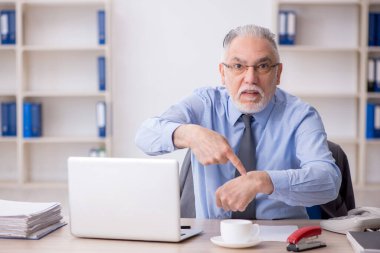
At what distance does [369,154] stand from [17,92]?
3.16 metres

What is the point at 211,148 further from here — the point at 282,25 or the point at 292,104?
the point at 282,25

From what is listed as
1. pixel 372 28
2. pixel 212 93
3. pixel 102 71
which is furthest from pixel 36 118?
pixel 212 93

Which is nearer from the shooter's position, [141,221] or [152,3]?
[141,221]

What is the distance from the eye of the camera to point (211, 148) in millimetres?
1885

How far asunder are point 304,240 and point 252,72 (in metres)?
0.77

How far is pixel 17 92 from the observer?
537 centimetres

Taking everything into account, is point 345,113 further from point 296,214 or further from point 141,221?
point 141,221

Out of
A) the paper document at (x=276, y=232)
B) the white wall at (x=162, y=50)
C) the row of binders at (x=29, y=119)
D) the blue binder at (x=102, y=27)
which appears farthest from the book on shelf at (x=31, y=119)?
the paper document at (x=276, y=232)

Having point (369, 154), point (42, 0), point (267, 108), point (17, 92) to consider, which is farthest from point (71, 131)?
point (267, 108)

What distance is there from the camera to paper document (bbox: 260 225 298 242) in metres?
1.78

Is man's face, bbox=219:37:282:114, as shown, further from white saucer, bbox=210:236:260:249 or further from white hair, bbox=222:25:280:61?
white saucer, bbox=210:236:260:249

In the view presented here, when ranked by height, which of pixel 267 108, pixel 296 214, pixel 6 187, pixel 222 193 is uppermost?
pixel 267 108

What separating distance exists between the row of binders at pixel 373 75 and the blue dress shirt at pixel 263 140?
3113mm

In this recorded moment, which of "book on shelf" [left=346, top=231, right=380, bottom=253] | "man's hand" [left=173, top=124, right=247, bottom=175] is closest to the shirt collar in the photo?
"man's hand" [left=173, top=124, right=247, bottom=175]
